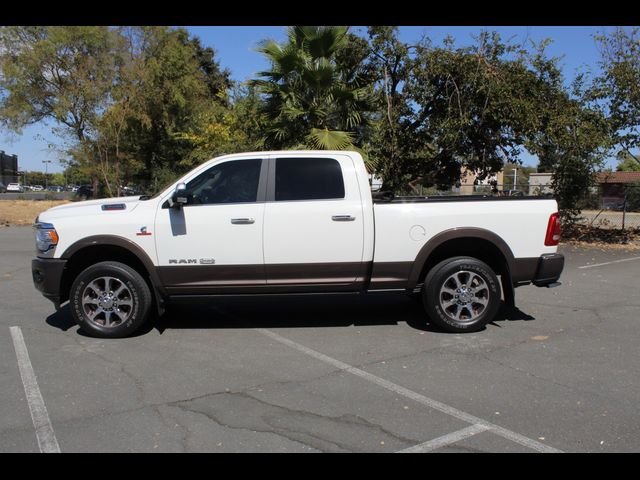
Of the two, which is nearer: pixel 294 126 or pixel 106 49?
pixel 294 126

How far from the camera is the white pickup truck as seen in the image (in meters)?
5.69

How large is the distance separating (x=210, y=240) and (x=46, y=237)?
5.80 ft

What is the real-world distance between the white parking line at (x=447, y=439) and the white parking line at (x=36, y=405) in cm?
230

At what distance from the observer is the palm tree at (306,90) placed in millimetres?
12695

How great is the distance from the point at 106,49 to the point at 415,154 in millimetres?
18818

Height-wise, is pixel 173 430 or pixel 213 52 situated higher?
A: pixel 213 52

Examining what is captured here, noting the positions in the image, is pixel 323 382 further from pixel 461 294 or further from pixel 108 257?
pixel 108 257

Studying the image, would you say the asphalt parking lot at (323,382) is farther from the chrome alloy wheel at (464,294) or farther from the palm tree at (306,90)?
the palm tree at (306,90)

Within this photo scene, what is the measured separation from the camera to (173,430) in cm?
368

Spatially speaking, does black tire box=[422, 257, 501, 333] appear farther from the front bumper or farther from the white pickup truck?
the front bumper

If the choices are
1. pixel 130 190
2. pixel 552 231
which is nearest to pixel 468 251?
pixel 552 231
